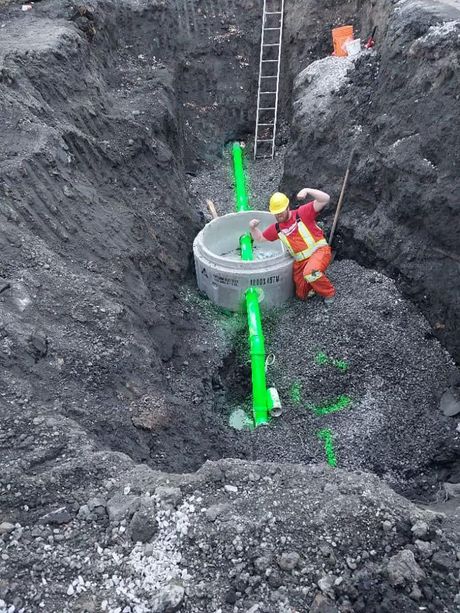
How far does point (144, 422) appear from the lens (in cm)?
493

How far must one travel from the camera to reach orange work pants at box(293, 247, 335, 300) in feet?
23.0

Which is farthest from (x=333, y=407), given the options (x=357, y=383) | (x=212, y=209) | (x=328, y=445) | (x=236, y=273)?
(x=212, y=209)

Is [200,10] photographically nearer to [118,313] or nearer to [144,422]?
[118,313]

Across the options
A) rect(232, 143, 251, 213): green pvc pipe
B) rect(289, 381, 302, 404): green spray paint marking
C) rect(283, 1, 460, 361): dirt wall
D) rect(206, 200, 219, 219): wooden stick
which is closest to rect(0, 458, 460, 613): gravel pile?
rect(289, 381, 302, 404): green spray paint marking

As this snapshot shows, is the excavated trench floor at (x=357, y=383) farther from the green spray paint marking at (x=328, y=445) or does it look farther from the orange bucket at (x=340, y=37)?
the orange bucket at (x=340, y=37)

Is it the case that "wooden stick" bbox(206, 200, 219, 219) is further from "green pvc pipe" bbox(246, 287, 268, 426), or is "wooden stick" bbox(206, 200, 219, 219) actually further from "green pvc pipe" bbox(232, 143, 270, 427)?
"green pvc pipe" bbox(246, 287, 268, 426)

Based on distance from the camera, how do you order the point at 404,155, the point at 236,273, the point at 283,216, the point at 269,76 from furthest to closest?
the point at 269,76 < the point at 236,273 < the point at 283,216 < the point at 404,155

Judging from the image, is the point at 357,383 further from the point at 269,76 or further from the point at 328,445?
the point at 269,76

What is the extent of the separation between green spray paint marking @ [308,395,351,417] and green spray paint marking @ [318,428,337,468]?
0.96 feet

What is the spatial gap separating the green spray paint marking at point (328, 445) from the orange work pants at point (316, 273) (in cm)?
207

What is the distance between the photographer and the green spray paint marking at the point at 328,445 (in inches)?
217

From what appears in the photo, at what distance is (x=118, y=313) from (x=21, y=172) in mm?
2012

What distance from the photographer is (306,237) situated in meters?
7.04

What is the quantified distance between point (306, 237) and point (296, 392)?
2072 millimetres
